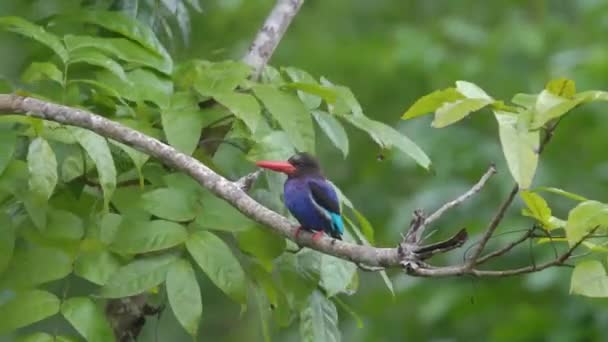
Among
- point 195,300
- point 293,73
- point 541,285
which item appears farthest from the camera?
point 541,285

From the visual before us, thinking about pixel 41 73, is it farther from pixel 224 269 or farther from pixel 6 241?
pixel 224 269

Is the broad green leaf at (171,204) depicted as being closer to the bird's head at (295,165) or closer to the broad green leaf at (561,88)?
the bird's head at (295,165)

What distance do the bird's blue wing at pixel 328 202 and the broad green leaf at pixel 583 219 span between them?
941 millimetres

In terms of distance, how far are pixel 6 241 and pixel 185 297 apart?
0.51m

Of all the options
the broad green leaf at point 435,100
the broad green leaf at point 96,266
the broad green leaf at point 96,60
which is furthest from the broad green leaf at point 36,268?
the broad green leaf at point 435,100

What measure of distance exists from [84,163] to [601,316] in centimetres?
304

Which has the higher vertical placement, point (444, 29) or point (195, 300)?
point (195, 300)

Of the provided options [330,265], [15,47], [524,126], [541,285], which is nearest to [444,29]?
[541,285]

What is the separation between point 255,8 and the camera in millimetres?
8125

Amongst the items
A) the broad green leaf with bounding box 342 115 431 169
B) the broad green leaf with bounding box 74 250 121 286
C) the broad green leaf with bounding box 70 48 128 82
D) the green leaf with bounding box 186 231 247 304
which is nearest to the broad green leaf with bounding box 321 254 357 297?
the green leaf with bounding box 186 231 247 304

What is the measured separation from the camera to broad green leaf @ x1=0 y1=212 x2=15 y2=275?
142 inches

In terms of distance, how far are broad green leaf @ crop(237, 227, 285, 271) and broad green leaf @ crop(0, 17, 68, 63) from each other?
0.74 meters

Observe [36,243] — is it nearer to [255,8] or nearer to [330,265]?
[330,265]

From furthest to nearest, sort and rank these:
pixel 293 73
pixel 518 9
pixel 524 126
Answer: pixel 518 9
pixel 293 73
pixel 524 126
